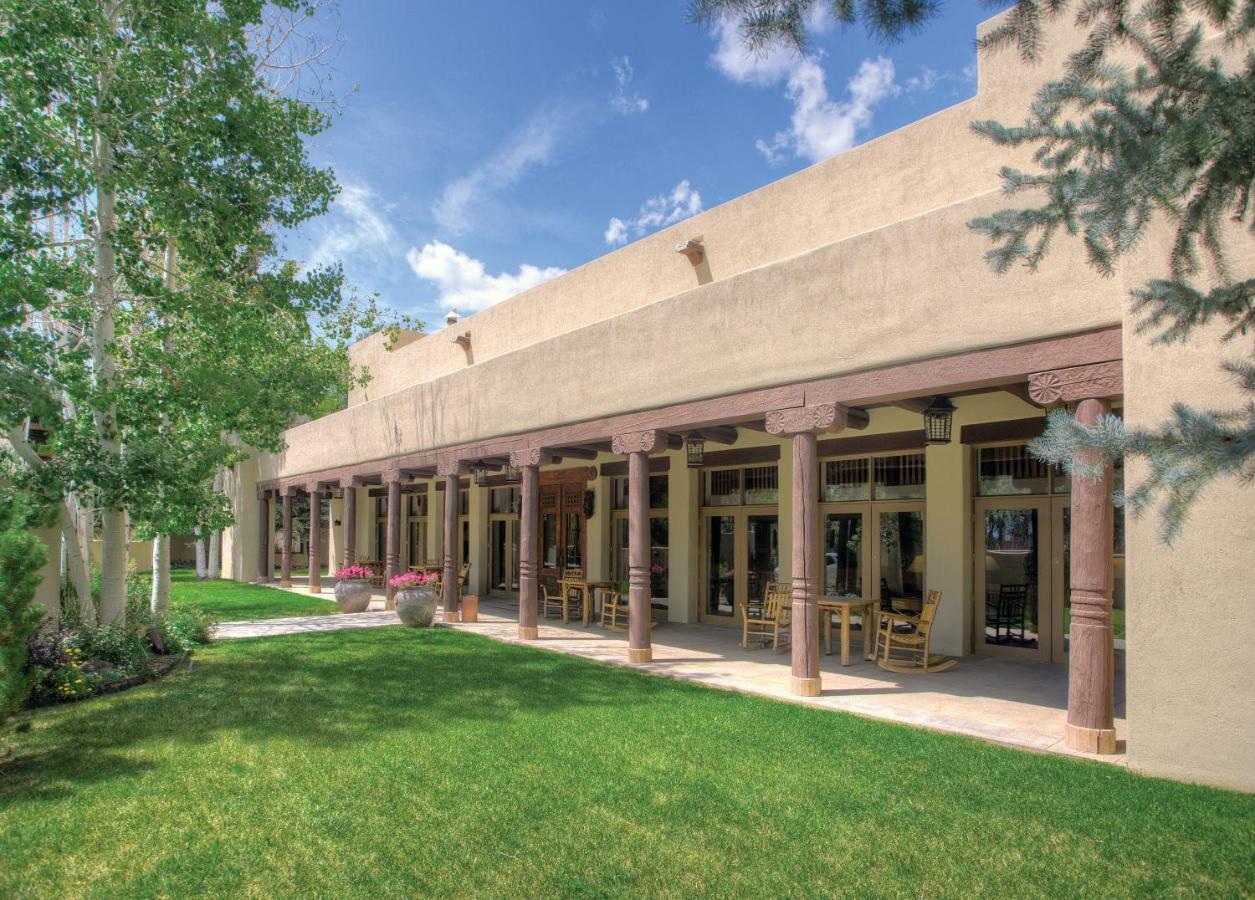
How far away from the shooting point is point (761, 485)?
13.0 metres

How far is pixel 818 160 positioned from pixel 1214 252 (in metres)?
7.86

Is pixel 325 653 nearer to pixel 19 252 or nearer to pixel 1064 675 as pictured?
pixel 19 252

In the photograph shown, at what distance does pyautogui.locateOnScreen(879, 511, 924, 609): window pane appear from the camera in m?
10.9

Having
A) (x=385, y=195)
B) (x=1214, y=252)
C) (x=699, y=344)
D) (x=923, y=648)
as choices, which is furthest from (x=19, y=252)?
(x=923, y=648)

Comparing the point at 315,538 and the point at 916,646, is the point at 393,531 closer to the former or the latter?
the point at 315,538

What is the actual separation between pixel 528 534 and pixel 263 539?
53.4ft

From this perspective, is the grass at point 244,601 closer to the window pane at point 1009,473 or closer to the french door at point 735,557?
the french door at point 735,557

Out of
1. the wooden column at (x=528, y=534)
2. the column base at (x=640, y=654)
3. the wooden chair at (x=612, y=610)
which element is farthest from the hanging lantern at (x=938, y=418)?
the wooden chair at (x=612, y=610)

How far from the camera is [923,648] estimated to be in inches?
372

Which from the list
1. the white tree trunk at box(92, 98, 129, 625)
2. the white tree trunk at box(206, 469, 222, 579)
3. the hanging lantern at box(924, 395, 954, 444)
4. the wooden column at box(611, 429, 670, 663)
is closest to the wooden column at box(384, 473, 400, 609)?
the white tree trunk at box(92, 98, 129, 625)

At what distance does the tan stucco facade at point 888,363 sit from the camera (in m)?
5.31

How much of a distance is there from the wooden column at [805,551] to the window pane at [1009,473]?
3.60 meters

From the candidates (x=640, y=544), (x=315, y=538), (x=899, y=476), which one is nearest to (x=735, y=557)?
(x=899, y=476)

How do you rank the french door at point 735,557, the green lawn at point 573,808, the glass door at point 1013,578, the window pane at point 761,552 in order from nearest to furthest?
the green lawn at point 573,808 → the glass door at point 1013,578 → the window pane at point 761,552 → the french door at point 735,557
